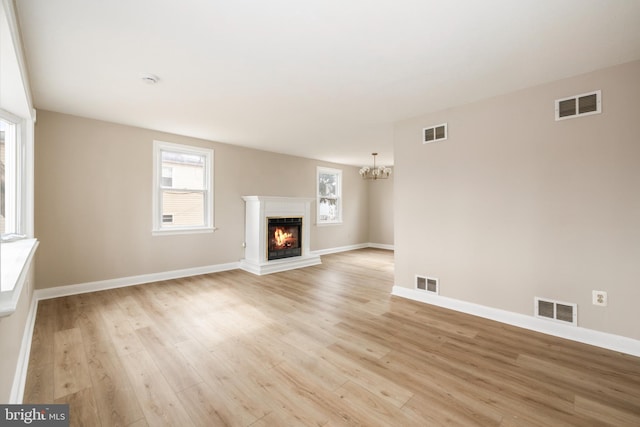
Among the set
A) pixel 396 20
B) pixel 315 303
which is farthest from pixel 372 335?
pixel 396 20

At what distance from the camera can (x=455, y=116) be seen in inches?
135

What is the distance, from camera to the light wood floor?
1687 mm

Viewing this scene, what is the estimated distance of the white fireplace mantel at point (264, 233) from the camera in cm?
534

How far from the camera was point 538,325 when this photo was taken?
2822 mm

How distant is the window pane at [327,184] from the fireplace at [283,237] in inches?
69.5

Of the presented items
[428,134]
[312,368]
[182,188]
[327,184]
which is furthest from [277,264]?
[428,134]


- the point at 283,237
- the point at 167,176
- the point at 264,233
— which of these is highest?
the point at 167,176

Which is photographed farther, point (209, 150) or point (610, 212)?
point (209, 150)

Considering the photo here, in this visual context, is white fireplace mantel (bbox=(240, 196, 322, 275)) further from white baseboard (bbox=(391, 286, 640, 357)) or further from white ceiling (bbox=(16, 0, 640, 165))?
white baseboard (bbox=(391, 286, 640, 357))

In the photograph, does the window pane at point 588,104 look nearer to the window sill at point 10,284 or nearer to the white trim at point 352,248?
the window sill at point 10,284

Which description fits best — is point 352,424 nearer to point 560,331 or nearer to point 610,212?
point 560,331

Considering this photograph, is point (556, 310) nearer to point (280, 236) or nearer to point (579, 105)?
point (579, 105)

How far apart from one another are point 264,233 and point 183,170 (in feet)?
6.15

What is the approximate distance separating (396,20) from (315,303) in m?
3.11
